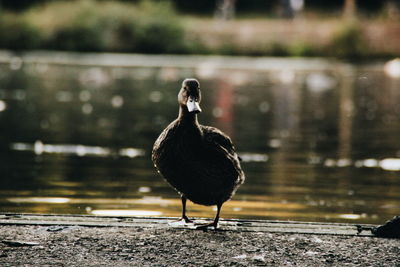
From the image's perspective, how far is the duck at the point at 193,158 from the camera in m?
6.06

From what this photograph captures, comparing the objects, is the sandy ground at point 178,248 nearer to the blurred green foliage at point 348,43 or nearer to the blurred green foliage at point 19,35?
the blurred green foliage at point 348,43

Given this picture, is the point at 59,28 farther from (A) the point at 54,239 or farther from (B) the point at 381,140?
(A) the point at 54,239

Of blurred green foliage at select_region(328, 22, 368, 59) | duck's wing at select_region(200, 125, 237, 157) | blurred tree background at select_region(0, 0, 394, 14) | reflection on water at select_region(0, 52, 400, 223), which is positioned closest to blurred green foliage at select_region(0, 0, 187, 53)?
A: blurred green foliage at select_region(328, 22, 368, 59)

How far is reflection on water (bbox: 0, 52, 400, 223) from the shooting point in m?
8.30

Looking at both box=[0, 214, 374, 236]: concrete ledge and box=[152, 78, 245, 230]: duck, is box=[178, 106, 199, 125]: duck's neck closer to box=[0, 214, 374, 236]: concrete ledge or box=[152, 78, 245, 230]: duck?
box=[152, 78, 245, 230]: duck

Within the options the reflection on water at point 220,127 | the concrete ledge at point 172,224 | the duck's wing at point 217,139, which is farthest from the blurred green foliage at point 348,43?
the concrete ledge at point 172,224

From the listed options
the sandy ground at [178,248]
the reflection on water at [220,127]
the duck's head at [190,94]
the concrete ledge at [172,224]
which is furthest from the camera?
the reflection on water at [220,127]

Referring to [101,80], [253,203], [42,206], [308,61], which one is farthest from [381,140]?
[308,61]

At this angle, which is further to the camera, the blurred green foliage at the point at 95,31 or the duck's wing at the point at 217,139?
the blurred green foliage at the point at 95,31

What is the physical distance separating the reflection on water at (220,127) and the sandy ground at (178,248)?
1637 mm

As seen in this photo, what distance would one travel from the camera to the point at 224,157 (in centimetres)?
626

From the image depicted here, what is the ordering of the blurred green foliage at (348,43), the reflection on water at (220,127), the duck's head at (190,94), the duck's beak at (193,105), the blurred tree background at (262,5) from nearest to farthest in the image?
1. the duck's beak at (193,105)
2. the duck's head at (190,94)
3. the reflection on water at (220,127)
4. the blurred green foliage at (348,43)
5. the blurred tree background at (262,5)

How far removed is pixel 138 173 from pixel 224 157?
3938 mm

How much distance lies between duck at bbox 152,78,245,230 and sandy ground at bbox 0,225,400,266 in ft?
0.90
